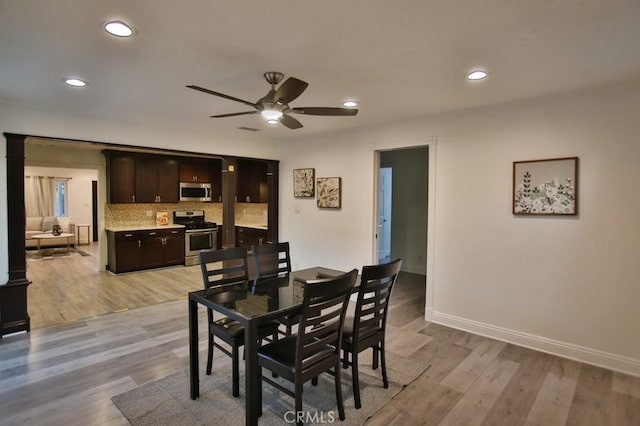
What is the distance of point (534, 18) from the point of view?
1862mm

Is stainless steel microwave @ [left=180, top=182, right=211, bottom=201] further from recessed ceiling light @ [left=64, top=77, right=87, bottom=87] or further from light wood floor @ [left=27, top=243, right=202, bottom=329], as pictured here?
recessed ceiling light @ [left=64, top=77, right=87, bottom=87]

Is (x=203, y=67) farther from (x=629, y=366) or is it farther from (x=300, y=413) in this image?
(x=629, y=366)

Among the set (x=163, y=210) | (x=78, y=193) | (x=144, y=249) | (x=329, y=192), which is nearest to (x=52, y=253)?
(x=78, y=193)

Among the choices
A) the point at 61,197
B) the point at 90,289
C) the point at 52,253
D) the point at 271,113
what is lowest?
the point at 90,289

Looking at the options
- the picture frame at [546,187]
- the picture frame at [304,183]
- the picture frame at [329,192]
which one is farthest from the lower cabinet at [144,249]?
the picture frame at [546,187]

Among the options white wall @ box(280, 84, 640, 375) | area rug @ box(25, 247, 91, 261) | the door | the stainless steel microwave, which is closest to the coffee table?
area rug @ box(25, 247, 91, 261)

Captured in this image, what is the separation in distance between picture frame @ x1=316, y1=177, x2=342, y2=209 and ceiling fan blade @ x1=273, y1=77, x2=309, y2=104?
2648 mm

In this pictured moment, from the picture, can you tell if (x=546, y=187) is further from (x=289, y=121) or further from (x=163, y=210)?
(x=163, y=210)

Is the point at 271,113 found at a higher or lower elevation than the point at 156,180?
higher

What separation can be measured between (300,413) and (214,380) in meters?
1.00

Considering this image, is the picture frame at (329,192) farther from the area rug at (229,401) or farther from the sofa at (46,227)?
the sofa at (46,227)

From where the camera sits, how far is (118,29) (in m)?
2.01

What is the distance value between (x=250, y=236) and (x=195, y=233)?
3.88 ft

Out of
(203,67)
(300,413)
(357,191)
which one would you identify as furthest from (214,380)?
(357,191)
